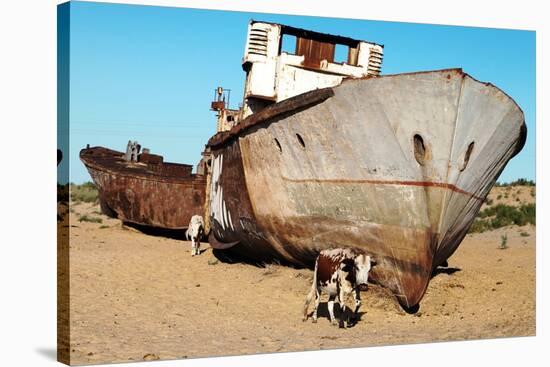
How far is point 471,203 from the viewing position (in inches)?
291

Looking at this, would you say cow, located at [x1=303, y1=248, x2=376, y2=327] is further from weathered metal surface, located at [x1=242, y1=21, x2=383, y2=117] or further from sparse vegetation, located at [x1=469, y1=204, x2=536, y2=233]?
sparse vegetation, located at [x1=469, y1=204, x2=536, y2=233]

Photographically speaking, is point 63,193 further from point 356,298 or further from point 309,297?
point 356,298

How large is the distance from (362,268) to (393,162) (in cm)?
109

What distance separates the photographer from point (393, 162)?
21.9 feet

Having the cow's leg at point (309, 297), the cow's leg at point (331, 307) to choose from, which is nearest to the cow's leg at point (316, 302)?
the cow's leg at point (309, 297)

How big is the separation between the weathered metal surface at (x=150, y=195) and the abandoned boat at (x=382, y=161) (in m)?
5.75

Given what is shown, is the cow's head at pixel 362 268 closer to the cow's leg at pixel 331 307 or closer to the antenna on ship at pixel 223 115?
the cow's leg at pixel 331 307

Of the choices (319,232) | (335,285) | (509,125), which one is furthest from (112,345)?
(509,125)

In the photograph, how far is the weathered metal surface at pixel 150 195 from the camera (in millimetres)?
14367

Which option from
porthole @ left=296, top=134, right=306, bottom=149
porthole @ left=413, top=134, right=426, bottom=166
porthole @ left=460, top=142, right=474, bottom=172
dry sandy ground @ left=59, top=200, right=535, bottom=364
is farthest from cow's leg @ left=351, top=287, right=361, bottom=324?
porthole @ left=296, top=134, right=306, bottom=149

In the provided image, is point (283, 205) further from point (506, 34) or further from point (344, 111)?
point (506, 34)

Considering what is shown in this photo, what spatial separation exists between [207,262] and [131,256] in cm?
130

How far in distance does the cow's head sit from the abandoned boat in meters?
0.33

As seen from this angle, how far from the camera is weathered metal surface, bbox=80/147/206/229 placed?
14.4 meters
